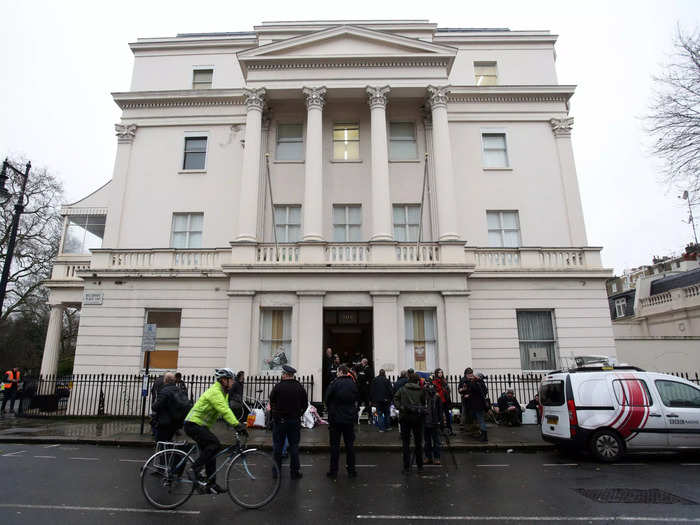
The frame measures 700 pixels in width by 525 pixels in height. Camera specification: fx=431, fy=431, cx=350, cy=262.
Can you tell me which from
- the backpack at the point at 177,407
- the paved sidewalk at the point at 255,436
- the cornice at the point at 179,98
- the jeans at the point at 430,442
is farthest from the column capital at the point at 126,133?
the jeans at the point at 430,442

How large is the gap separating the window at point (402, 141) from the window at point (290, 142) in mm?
4282

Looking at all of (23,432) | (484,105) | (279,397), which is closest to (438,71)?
(484,105)

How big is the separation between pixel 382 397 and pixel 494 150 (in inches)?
532

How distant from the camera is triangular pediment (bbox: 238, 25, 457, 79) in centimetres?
1898

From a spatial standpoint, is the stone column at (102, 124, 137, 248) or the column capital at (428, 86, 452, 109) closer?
the column capital at (428, 86, 452, 109)

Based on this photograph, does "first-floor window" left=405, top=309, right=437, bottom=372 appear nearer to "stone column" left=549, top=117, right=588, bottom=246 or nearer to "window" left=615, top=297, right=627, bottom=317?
"stone column" left=549, top=117, right=588, bottom=246

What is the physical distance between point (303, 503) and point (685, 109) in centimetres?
1587

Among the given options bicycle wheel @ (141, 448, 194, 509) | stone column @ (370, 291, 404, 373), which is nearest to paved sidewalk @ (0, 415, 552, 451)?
stone column @ (370, 291, 404, 373)

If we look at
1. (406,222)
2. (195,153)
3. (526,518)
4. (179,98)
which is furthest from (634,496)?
(179,98)

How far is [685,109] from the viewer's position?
13.6 metres

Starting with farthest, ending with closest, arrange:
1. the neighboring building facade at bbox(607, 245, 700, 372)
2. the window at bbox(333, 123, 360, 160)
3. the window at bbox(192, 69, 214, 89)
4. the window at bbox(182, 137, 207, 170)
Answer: the window at bbox(192, 69, 214, 89) → the neighboring building facade at bbox(607, 245, 700, 372) → the window at bbox(182, 137, 207, 170) → the window at bbox(333, 123, 360, 160)

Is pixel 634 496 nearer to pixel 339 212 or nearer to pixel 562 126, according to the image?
pixel 339 212

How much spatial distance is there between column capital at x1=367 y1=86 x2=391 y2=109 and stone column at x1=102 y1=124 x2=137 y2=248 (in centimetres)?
1156

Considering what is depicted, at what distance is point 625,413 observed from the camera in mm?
8930
